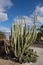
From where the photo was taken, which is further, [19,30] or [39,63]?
[19,30]

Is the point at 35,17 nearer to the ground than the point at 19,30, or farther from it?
farther from it

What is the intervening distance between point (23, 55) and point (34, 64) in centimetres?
126

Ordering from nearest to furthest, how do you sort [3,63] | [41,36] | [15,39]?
[3,63], [15,39], [41,36]

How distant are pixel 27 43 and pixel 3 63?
8.97 ft

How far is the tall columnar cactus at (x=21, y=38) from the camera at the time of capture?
12.3 metres

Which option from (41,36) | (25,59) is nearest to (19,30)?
(25,59)

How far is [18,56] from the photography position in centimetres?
1215

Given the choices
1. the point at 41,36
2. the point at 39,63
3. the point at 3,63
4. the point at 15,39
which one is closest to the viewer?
the point at 3,63

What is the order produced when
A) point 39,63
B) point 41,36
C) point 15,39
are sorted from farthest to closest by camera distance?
1. point 41,36
2. point 15,39
3. point 39,63

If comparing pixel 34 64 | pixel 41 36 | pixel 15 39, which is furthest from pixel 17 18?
pixel 41 36

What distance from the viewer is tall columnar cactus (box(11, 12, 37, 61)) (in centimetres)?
1234

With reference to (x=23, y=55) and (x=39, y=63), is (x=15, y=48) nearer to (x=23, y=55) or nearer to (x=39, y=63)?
(x=23, y=55)

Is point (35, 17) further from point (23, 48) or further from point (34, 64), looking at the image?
point (34, 64)

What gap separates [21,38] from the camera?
12.9m
